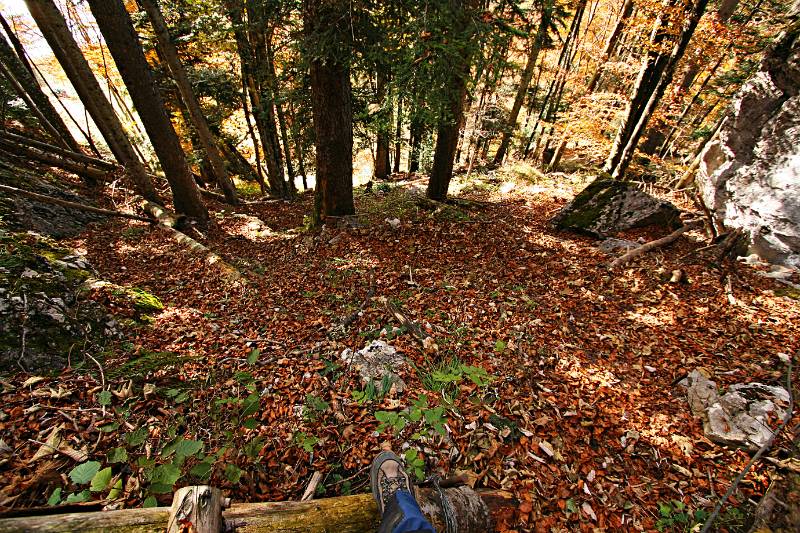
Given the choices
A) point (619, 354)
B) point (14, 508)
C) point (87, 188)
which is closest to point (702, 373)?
point (619, 354)

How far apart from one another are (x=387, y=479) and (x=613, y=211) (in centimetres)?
811

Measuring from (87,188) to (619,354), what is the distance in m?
14.0

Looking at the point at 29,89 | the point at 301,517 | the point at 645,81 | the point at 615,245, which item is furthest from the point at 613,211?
the point at 29,89

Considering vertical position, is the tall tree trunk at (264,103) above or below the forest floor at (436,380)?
above

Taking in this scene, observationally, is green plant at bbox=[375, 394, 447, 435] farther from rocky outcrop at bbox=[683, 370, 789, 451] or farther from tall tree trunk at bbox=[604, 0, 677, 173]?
tall tree trunk at bbox=[604, 0, 677, 173]

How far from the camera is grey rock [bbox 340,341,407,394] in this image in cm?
383

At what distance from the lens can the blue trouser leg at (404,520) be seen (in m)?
2.20

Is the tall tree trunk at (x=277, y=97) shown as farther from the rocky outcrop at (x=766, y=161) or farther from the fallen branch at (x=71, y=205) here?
the rocky outcrop at (x=766, y=161)

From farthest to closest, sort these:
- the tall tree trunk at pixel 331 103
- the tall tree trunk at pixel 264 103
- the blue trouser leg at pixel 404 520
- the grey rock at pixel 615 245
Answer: the tall tree trunk at pixel 264 103 → the grey rock at pixel 615 245 → the tall tree trunk at pixel 331 103 → the blue trouser leg at pixel 404 520

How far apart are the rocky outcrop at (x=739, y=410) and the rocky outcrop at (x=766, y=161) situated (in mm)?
3757

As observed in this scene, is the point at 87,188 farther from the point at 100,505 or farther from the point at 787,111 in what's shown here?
the point at 787,111

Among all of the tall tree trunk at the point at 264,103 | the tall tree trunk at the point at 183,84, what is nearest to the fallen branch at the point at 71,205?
the tall tree trunk at the point at 183,84

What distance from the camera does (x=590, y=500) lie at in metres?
2.92

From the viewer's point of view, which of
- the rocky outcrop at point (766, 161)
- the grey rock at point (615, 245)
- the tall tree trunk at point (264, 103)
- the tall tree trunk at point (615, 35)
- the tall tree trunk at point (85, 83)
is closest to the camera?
the rocky outcrop at point (766, 161)
